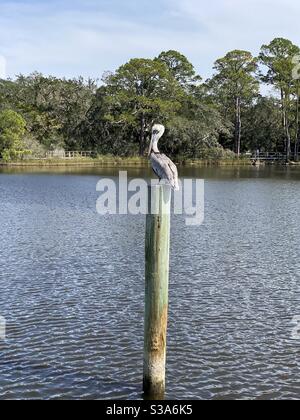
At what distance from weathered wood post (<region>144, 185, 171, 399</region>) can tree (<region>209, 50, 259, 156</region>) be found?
236 feet

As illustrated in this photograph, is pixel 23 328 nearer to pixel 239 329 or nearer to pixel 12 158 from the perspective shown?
pixel 239 329

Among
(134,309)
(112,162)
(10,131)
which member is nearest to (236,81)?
(112,162)

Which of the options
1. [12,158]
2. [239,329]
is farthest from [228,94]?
[239,329]

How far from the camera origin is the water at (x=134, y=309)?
8.77 meters

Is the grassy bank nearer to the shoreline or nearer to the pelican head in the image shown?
the shoreline

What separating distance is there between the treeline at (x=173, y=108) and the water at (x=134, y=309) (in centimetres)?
5033

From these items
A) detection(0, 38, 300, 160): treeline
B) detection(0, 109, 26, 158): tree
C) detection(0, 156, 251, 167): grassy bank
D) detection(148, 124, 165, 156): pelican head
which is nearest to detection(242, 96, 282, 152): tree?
detection(0, 38, 300, 160): treeline

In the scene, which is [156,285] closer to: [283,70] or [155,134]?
[155,134]

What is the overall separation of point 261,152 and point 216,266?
69.3 m

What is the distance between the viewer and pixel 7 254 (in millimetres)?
17062

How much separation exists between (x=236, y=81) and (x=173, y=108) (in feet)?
38.5

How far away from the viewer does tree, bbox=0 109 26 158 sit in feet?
A: 210

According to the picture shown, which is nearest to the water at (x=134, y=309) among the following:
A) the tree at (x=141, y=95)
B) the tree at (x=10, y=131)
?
the tree at (x=10, y=131)

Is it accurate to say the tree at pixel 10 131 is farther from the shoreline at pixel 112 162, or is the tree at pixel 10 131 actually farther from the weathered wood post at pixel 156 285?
the weathered wood post at pixel 156 285
